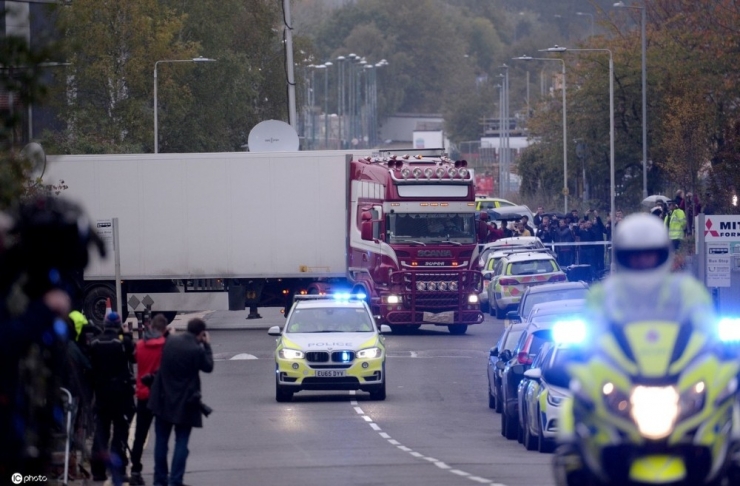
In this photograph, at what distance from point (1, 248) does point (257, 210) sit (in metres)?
30.9

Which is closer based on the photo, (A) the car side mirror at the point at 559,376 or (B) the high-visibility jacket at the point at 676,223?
(A) the car side mirror at the point at 559,376

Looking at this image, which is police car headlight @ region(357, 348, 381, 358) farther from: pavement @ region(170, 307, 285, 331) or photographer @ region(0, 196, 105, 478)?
photographer @ region(0, 196, 105, 478)

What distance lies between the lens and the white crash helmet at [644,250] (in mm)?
7078

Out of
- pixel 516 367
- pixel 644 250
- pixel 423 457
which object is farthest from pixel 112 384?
pixel 644 250

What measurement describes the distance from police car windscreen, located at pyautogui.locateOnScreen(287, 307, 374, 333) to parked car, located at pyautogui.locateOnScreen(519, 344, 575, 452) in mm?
6844

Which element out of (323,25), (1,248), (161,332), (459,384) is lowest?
(459,384)

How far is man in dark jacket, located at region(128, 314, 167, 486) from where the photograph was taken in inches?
591

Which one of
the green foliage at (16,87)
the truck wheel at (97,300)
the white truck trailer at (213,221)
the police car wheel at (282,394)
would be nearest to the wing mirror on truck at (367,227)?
the white truck trailer at (213,221)

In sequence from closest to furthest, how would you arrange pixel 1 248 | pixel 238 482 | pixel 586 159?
pixel 1 248 → pixel 238 482 → pixel 586 159

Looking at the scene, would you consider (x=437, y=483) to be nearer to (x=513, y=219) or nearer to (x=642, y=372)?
(x=642, y=372)

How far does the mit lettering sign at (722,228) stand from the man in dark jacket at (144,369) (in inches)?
633

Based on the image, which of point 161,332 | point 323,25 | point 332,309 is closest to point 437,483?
point 161,332

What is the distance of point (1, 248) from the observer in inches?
262

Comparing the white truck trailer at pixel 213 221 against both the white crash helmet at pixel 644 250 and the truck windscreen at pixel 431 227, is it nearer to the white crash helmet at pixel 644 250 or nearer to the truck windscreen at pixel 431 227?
the truck windscreen at pixel 431 227
